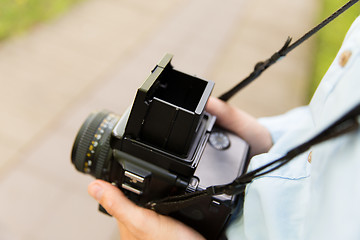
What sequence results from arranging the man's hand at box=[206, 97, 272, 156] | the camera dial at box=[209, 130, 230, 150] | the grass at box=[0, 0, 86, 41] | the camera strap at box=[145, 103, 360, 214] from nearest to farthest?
the camera strap at box=[145, 103, 360, 214], the camera dial at box=[209, 130, 230, 150], the man's hand at box=[206, 97, 272, 156], the grass at box=[0, 0, 86, 41]

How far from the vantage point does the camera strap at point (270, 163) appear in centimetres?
34

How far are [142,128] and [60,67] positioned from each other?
1195 millimetres

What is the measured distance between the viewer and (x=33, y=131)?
4.29 feet

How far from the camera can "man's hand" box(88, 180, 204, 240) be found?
0.56 meters

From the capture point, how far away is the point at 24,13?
1784 millimetres

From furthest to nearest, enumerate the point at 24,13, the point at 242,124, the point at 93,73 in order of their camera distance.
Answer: the point at 24,13, the point at 93,73, the point at 242,124

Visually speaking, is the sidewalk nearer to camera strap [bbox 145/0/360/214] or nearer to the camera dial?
camera strap [bbox 145/0/360/214]

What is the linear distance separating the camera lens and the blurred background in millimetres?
515

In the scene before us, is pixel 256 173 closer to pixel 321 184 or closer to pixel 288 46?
pixel 321 184

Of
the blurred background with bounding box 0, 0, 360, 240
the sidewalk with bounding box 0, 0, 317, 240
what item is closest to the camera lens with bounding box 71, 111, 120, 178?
the sidewalk with bounding box 0, 0, 317, 240

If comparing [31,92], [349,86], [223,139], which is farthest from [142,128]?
[31,92]

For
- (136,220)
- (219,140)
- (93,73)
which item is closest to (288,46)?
(219,140)

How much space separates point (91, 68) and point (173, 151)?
3.95 ft

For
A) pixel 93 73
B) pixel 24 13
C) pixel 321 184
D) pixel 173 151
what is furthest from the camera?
pixel 24 13
